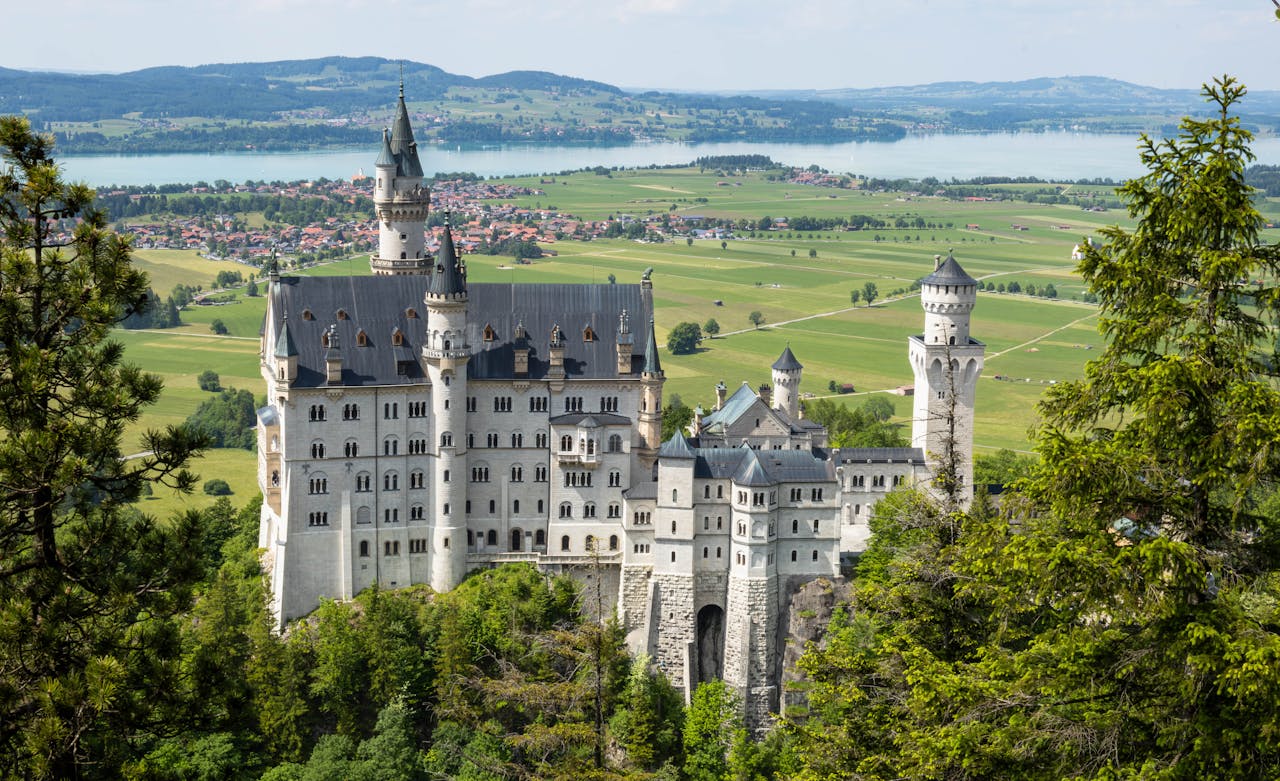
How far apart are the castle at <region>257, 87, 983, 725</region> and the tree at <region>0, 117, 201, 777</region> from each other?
48576mm

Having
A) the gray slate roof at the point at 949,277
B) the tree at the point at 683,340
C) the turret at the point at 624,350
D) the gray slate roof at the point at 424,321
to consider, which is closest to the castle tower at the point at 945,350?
the gray slate roof at the point at 949,277

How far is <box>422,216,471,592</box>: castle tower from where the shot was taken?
77625 mm

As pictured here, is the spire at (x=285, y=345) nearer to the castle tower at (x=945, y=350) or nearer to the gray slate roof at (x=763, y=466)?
the gray slate roof at (x=763, y=466)

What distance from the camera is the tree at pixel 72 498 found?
A: 26.1m

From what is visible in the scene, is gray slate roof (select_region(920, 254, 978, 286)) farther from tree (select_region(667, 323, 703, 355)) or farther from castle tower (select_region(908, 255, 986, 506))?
tree (select_region(667, 323, 703, 355))

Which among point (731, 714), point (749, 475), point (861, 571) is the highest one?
point (749, 475)

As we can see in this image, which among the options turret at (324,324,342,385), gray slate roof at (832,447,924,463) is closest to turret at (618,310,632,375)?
gray slate roof at (832,447,924,463)

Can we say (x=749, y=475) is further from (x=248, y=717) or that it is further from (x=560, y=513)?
(x=248, y=717)

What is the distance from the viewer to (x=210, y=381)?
167m

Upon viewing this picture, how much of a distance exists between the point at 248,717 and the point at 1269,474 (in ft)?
180

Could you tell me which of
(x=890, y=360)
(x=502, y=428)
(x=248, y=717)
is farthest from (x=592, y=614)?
(x=890, y=360)

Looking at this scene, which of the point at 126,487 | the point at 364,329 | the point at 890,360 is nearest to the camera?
the point at 126,487

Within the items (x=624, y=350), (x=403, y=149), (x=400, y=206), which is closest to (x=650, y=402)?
(x=624, y=350)

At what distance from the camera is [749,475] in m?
76.2
